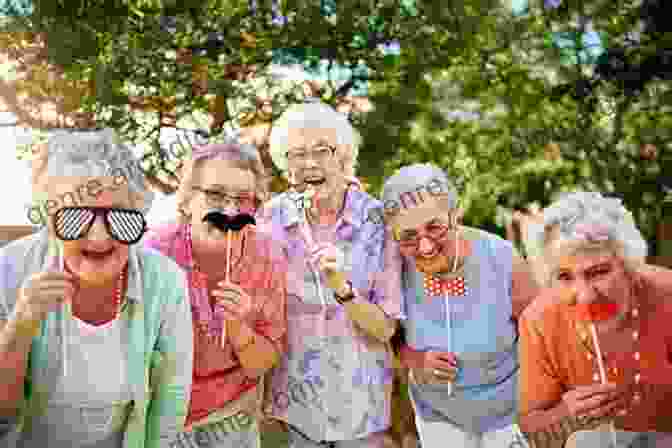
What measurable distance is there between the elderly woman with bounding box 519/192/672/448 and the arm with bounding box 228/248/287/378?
821 millimetres

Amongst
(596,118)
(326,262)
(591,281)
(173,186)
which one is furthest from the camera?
(596,118)

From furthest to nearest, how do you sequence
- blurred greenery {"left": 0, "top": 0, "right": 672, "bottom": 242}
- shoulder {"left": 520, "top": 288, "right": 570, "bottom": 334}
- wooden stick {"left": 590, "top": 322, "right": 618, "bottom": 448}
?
1. blurred greenery {"left": 0, "top": 0, "right": 672, "bottom": 242}
2. shoulder {"left": 520, "top": 288, "right": 570, "bottom": 334}
3. wooden stick {"left": 590, "top": 322, "right": 618, "bottom": 448}

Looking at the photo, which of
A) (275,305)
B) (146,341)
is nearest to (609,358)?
(275,305)

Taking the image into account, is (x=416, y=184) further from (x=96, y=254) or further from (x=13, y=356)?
(x=13, y=356)

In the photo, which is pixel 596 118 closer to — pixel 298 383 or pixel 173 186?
pixel 173 186

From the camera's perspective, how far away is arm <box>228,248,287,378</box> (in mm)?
2730

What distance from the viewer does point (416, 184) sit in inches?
114

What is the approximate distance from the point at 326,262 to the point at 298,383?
0.46 m

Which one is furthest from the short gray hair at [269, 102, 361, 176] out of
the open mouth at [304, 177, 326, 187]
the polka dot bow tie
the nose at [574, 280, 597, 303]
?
the nose at [574, 280, 597, 303]

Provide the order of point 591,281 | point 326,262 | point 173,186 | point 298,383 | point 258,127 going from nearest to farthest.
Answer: point 591,281 < point 326,262 < point 298,383 < point 173,186 < point 258,127

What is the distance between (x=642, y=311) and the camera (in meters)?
2.41

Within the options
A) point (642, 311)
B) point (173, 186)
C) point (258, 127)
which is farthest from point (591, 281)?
point (258, 127)

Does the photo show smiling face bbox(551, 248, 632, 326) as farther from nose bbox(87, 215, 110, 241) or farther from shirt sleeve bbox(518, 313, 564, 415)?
nose bbox(87, 215, 110, 241)

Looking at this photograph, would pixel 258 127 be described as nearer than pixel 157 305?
No
